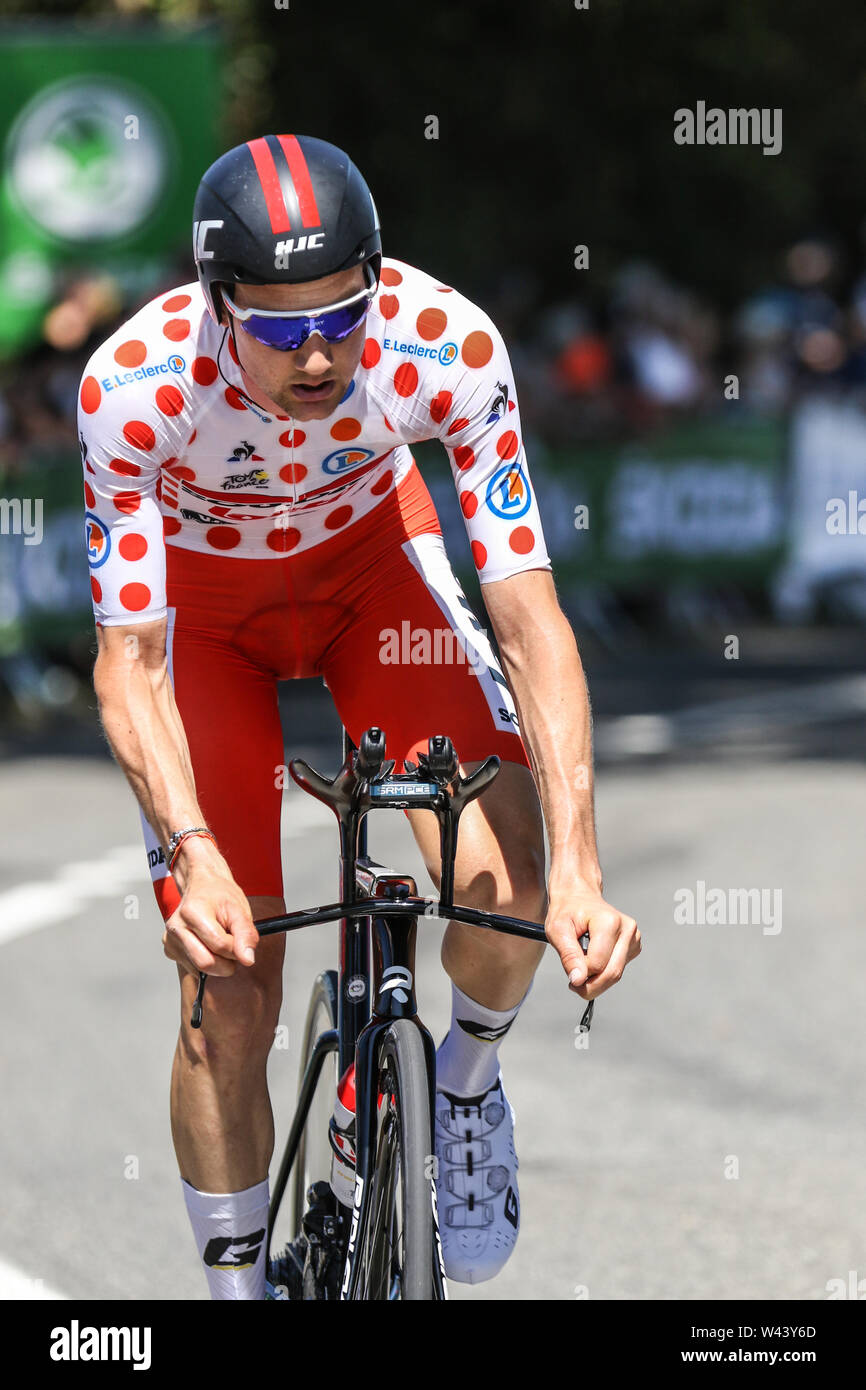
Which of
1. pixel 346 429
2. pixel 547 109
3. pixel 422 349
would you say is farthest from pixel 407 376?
pixel 547 109

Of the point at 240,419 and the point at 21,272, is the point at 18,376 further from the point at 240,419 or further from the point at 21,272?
the point at 240,419

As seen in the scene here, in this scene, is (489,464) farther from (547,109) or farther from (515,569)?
(547,109)

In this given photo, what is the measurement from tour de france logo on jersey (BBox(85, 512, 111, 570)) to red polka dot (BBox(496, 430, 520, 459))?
2.35ft

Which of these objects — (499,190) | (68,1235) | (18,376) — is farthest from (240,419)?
(499,190)

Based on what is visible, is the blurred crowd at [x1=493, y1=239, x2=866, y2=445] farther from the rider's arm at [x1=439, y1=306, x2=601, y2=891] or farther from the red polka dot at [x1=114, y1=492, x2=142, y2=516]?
the red polka dot at [x1=114, y1=492, x2=142, y2=516]

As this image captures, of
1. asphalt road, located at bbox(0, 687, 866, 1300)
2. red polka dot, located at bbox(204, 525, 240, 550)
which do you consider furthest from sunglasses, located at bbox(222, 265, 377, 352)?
asphalt road, located at bbox(0, 687, 866, 1300)

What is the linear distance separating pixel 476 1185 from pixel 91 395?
166 cm

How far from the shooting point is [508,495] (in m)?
3.78

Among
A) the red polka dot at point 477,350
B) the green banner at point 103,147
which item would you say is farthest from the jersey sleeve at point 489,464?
the green banner at point 103,147

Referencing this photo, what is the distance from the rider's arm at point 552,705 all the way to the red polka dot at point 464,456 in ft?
0.75

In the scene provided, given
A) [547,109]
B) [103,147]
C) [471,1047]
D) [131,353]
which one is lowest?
[471,1047]

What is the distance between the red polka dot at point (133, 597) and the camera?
3689 mm

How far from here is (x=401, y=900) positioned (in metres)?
3.31

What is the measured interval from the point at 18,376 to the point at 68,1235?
31.9ft
